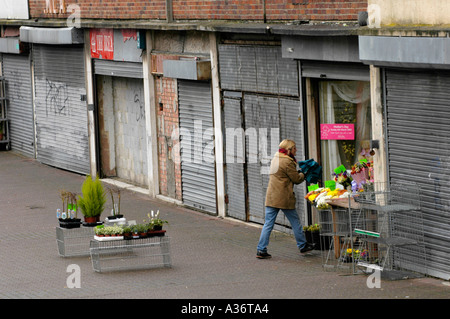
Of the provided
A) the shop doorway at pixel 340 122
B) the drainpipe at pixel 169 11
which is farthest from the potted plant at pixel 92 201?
the drainpipe at pixel 169 11

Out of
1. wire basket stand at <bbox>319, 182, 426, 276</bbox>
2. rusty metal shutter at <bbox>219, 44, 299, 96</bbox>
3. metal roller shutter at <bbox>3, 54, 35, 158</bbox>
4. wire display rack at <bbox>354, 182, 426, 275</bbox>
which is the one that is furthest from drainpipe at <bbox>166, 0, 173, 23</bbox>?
metal roller shutter at <bbox>3, 54, 35, 158</bbox>

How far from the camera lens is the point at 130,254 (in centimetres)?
1394

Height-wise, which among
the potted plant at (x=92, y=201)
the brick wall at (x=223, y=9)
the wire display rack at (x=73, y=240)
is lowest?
the wire display rack at (x=73, y=240)

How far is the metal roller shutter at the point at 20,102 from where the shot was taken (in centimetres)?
2595

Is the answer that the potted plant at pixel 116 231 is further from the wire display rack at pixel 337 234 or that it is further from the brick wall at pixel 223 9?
the brick wall at pixel 223 9

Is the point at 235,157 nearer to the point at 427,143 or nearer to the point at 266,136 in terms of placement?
the point at 266,136

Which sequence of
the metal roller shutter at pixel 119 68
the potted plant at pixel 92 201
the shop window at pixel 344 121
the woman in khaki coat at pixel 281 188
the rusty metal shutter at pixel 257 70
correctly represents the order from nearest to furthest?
the woman in khaki coat at pixel 281 188 < the potted plant at pixel 92 201 < the shop window at pixel 344 121 < the rusty metal shutter at pixel 257 70 < the metal roller shutter at pixel 119 68

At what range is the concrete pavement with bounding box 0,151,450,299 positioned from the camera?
1134 cm

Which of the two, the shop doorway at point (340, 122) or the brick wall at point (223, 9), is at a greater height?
the brick wall at point (223, 9)

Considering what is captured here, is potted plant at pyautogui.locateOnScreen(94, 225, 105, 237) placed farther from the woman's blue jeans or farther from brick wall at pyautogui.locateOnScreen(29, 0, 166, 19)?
brick wall at pyautogui.locateOnScreen(29, 0, 166, 19)

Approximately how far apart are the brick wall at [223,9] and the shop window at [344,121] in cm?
107

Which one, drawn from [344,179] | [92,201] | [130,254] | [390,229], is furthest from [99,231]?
[390,229]

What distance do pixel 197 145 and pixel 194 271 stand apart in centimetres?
556
